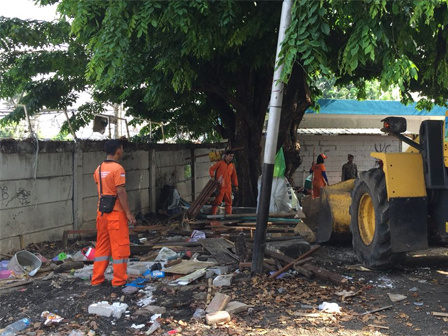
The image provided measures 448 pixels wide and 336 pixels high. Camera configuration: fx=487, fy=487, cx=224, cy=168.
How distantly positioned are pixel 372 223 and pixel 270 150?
2.07 metres

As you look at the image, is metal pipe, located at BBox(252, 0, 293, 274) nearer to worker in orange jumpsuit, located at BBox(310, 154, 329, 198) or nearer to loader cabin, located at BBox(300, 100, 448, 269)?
loader cabin, located at BBox(300, 100, 448, 269)

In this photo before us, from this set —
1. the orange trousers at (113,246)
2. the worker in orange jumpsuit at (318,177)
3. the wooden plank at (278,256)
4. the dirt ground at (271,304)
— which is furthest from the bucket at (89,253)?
the worker in orange jumpsuit at (318,177)

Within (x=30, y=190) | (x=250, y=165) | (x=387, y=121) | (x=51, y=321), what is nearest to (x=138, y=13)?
(x=30, y=190)

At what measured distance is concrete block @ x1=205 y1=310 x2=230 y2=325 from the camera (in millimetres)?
4828

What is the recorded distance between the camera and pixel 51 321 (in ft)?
16.1

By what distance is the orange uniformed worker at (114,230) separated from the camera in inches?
243

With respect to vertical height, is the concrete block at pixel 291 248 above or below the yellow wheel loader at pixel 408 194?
below

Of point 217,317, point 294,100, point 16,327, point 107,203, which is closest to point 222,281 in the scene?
point 217,317

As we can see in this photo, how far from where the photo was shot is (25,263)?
23.7 ft

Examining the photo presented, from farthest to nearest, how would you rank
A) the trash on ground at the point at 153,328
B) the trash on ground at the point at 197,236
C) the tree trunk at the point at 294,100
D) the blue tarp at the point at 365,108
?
the blue tarp at the point at 365,108
the tree trunk at the point at 294,100
the trash on ground at the point at 197,236
the trash on ground at the point at 153,328

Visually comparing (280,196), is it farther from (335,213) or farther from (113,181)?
(113,181)

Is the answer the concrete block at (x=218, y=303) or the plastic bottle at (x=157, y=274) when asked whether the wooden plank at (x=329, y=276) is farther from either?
the plastic bottle at (x=157, y=274)

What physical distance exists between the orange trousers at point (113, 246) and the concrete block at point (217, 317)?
5.63ft

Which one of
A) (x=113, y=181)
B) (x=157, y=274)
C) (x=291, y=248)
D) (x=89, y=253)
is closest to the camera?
(x=113, y=181)
